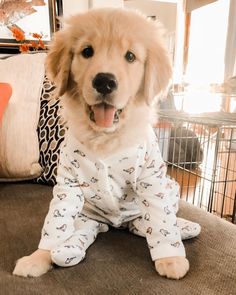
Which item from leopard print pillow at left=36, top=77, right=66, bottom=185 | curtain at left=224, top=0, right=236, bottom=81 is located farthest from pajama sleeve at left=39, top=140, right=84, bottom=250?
curtain at left=224, top=0, right=236, bottom=81

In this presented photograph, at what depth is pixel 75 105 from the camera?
89 centimetres

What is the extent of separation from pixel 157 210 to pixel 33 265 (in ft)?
1.04

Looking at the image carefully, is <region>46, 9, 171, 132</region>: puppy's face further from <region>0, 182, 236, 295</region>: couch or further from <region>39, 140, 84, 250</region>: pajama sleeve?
<region>0, 182, 236, 295</region>: couch

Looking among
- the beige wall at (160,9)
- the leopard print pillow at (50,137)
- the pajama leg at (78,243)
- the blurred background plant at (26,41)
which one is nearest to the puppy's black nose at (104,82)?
the pajama leg at (78,243)

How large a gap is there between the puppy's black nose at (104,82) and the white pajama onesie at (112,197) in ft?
0.57

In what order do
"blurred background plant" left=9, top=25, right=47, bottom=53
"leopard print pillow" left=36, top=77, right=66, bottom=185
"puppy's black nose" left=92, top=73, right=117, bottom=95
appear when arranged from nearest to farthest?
1. "puppy's black nose" left=92, top=73, right=117, bottom=95
2. "leopard print pillow" left=36, top=77, right=66, bottom=185
3. "blurred background plant" left=9, top=25, right=47, bottom=53

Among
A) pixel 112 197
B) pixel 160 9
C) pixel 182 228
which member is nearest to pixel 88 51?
pixel 112 197

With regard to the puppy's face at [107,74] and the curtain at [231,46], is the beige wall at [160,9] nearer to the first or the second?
the curtain at [231,46]

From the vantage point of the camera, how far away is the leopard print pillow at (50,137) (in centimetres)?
124

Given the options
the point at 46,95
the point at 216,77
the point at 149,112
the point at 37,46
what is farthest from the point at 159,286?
the point at 216,77

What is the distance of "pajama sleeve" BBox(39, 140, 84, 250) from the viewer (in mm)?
780

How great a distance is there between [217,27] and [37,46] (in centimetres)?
351

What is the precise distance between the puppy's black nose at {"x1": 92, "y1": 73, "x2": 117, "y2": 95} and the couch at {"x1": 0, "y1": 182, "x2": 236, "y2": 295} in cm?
40

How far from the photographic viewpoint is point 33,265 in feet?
2.29
